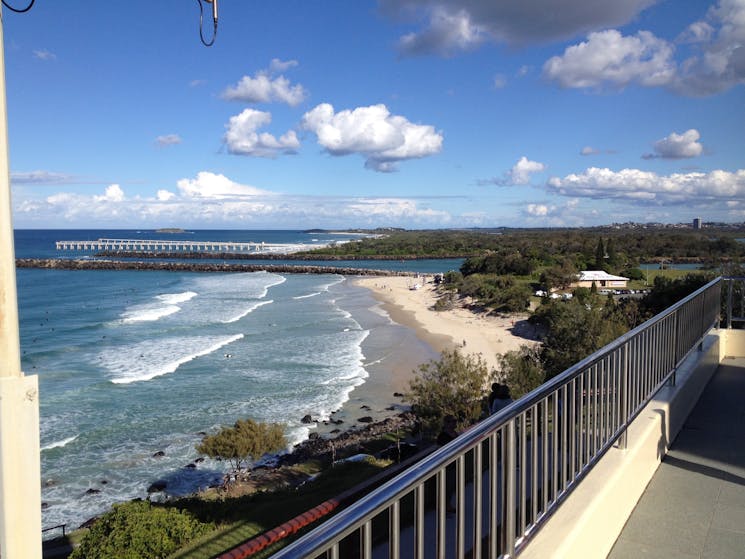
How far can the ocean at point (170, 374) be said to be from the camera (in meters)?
18.7

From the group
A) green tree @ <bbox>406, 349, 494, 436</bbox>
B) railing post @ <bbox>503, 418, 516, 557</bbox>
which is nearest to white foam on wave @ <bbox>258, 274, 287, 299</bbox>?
green tree @ <bbox>406, 349, 494, 436</bbox>

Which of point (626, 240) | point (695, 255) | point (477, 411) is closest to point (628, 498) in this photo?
point (477, 411)

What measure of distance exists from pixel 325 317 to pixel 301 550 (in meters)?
47.2

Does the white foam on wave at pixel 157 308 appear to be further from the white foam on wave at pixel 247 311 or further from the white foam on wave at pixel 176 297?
the white foam on wave at pixel 247 311

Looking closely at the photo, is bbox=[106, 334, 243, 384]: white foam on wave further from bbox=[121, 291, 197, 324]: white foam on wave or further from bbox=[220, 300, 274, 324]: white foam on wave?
bbox=[121, 291, 197, 324]: white foam on wave

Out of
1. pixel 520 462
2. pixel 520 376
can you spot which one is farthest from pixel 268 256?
pixel 520 462

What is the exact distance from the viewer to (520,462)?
267cm

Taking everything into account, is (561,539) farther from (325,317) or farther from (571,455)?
(325,317)

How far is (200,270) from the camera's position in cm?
10881

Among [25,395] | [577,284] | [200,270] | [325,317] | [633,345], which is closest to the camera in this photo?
[25,395]

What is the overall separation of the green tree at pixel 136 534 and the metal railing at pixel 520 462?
7.21 metres

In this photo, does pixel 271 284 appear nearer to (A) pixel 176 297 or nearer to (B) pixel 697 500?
(A) pixel 176 297

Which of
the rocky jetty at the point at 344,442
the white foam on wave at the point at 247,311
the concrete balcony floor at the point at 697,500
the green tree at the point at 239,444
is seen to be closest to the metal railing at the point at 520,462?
the concrete balcony floor at the point at 697,500

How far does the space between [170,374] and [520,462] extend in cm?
2902
